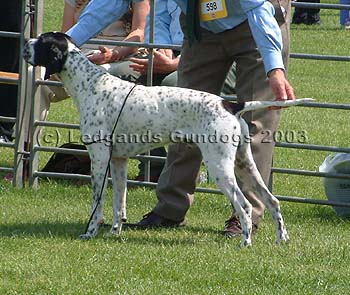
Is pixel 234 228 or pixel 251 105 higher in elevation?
pixel 251 105

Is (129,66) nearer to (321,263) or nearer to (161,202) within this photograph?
(161,202)

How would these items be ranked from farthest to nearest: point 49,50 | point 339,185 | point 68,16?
point 68,16 → point 339,185 → point 49,50

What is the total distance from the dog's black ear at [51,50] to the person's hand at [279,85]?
1349 millimetres

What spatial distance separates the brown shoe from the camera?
6.85 meters

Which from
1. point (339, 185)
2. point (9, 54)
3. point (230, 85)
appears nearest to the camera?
point (339, 185)

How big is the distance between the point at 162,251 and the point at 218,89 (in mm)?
1302

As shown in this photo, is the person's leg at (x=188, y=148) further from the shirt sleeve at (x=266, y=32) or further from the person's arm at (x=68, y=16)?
the person's arm at (x=68, y=16)

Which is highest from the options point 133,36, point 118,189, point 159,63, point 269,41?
point 269,41

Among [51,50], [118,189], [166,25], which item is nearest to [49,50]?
[51,50]

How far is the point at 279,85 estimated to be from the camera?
6.13 m

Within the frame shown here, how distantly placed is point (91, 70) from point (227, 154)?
107 centimetres

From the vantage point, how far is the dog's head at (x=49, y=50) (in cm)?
655

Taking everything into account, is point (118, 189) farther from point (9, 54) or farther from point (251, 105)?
point (9, 54)

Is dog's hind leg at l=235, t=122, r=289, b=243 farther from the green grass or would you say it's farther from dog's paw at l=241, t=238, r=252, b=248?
dog's paw at l=241, t=238, r=252, b=248
